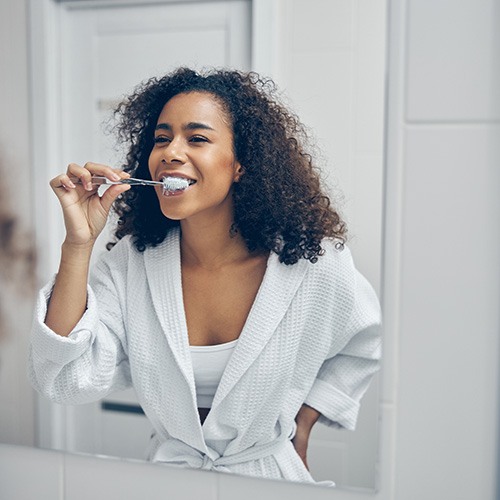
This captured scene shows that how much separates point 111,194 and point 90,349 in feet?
0.66

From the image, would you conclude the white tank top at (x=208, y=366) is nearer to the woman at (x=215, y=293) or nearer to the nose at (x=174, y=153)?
the woman at (x=215, y=293)

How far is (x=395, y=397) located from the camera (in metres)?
0.77

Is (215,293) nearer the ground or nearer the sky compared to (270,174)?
nearer the ground

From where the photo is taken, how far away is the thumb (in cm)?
85

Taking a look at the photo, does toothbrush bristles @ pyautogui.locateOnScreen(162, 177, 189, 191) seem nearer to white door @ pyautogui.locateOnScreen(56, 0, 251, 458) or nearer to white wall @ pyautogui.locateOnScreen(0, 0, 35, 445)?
white door @ pyautogui.locateOnScreen(56, 0, 251, 458)

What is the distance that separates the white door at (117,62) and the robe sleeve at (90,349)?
0.03 meters

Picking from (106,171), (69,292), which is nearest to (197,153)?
(106,171)

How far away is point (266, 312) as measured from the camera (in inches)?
31.3

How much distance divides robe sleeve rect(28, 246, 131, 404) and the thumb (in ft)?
0.25

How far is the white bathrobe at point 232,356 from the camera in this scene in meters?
0.79

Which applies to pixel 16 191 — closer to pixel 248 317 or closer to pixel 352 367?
pixel 248 317

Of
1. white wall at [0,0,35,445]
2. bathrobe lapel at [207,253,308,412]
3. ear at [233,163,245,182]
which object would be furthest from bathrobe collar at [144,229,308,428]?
white wall at [0,0,35,445]

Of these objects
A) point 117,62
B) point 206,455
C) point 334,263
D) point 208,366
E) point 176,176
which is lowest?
point 206,455

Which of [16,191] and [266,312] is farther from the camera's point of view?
[16,191]
